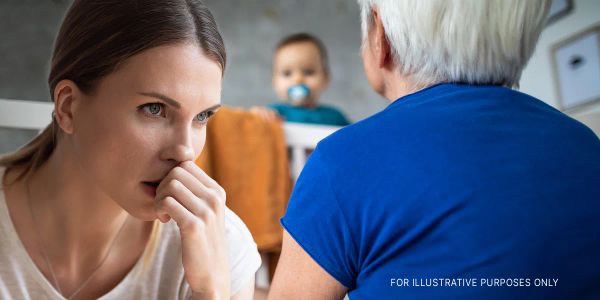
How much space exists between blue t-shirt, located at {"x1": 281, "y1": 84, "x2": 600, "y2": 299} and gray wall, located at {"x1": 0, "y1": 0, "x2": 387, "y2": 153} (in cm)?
213

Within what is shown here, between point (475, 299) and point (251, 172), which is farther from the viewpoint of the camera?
point (251, 172)

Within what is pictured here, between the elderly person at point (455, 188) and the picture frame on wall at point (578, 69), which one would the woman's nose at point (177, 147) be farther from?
the picture frame on wall at point (578, 69)

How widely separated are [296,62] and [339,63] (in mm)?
911

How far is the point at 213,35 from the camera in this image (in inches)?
34.2

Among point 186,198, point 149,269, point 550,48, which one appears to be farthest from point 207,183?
point 550,48

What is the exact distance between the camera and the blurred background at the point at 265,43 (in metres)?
2.49

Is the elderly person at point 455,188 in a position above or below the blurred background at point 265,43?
above

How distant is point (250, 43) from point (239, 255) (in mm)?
2418

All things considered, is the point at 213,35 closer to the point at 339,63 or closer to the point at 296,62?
the point at 296,62

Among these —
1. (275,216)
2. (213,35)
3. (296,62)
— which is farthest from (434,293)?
(296,62)

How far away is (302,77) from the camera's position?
255cm

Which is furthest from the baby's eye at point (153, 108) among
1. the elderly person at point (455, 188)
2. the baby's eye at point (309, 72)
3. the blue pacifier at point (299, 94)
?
the baby's eye at point (309, 72)

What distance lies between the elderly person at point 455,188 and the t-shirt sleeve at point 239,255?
0.62 ft

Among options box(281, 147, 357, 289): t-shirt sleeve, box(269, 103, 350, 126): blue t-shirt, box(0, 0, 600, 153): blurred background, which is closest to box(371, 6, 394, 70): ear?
box(281, 147, 357, 289): t-shirt sleeve
